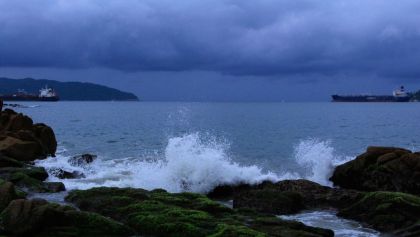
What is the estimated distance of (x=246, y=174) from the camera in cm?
2455

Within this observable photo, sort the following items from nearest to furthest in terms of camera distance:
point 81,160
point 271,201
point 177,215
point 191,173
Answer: point 177,215
point 271,201
point 191,173
point 81,160

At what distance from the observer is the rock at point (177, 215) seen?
46.9ft

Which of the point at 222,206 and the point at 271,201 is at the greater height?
the point at 222,206

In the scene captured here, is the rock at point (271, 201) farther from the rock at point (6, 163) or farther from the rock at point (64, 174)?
the rock at point (6, 163)

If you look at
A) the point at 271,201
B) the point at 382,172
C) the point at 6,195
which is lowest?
the point at 271,201

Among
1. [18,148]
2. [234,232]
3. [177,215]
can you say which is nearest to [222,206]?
[177,215]

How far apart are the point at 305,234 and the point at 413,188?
10.5 m

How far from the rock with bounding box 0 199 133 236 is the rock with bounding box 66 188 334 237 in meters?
0.92

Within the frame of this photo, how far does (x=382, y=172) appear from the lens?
77.6 ft

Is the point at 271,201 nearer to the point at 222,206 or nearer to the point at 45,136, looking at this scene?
the point at 222,206

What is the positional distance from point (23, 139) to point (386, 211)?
79.9 ft

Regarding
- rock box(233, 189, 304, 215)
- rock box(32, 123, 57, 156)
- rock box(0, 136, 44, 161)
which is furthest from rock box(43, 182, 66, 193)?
rock box(32, 123, 57, 156)

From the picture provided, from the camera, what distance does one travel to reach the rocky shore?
1395 cm

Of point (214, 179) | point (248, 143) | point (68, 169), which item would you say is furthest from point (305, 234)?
point (248, 143)
